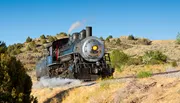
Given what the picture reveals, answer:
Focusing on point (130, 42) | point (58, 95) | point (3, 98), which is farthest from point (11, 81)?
point (130, 42)

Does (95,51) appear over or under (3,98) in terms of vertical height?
over

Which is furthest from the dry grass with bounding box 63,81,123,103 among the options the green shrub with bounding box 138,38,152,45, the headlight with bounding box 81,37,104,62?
the green shrub with bounding box 138,38,152,45

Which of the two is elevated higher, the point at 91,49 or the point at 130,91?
the point at 91,49

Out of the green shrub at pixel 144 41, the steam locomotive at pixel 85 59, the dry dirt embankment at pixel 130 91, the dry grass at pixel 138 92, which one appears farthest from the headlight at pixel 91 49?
the green shrub at pixel 144 41

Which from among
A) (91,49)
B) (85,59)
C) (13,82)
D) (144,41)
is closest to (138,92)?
(13,82)

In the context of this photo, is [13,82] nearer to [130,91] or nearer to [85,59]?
[85,59]

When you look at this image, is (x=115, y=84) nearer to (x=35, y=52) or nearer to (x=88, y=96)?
(x=88, y=96)

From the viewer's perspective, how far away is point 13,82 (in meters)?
18.8

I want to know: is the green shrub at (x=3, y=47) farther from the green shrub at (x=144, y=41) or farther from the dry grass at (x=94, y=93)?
the green shrub at (x=144, y=41)

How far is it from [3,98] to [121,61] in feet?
91.6

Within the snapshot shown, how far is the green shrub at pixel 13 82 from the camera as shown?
58.4ft

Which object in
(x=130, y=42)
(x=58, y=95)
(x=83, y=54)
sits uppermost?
(x=130, y=42)

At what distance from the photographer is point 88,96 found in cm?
1733

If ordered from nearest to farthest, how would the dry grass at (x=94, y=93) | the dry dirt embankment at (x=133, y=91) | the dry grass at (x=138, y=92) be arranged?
the dry grass at (x=138, y=92) < the dry dirt embankment at (x=133, y=91) < the dry grass at (x=94, y=93)
